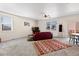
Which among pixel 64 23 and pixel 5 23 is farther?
pixel 64 23

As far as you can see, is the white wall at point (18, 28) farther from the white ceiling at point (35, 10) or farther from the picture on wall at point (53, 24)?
the picture on wall at point (53, 24)

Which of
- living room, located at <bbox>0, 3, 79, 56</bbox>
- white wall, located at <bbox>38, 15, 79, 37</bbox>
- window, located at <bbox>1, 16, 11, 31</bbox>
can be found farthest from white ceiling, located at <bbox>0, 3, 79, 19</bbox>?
window, located at <bbox>1, 16, 11, 31</bbox>

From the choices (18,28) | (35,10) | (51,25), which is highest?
(35,10)

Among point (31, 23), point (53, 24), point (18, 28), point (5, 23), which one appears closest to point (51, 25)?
point (53, 24)

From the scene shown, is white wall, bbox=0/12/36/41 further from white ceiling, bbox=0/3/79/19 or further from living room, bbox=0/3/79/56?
white ceiling, bbox=0/3/79/19

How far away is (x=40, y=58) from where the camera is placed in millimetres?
3328

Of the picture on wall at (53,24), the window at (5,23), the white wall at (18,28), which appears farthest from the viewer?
the white wall at (18,28)

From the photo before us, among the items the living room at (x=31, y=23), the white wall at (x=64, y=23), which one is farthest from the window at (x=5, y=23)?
the white wall at (x=64, y=23)

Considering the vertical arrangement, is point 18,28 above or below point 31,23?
below

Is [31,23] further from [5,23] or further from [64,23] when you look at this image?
[64,23]

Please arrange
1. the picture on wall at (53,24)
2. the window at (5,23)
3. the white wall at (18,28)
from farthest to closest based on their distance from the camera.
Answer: the white wall at (18,28) → the picture on wall at (53,24) → the window at (5,23)

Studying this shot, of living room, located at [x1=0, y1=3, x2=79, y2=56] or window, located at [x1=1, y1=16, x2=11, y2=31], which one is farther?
living room, located at [x1=0, y1=3, x2=79, y2=56]

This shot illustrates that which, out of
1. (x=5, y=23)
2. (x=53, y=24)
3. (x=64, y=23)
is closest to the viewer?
(x=5, y=23)

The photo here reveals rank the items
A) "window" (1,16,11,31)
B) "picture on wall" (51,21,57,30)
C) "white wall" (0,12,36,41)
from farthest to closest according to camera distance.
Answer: "white wall" (0,12,36,41), "picture on wall" (51,21,57,30), "window" (1,16,11,31)
